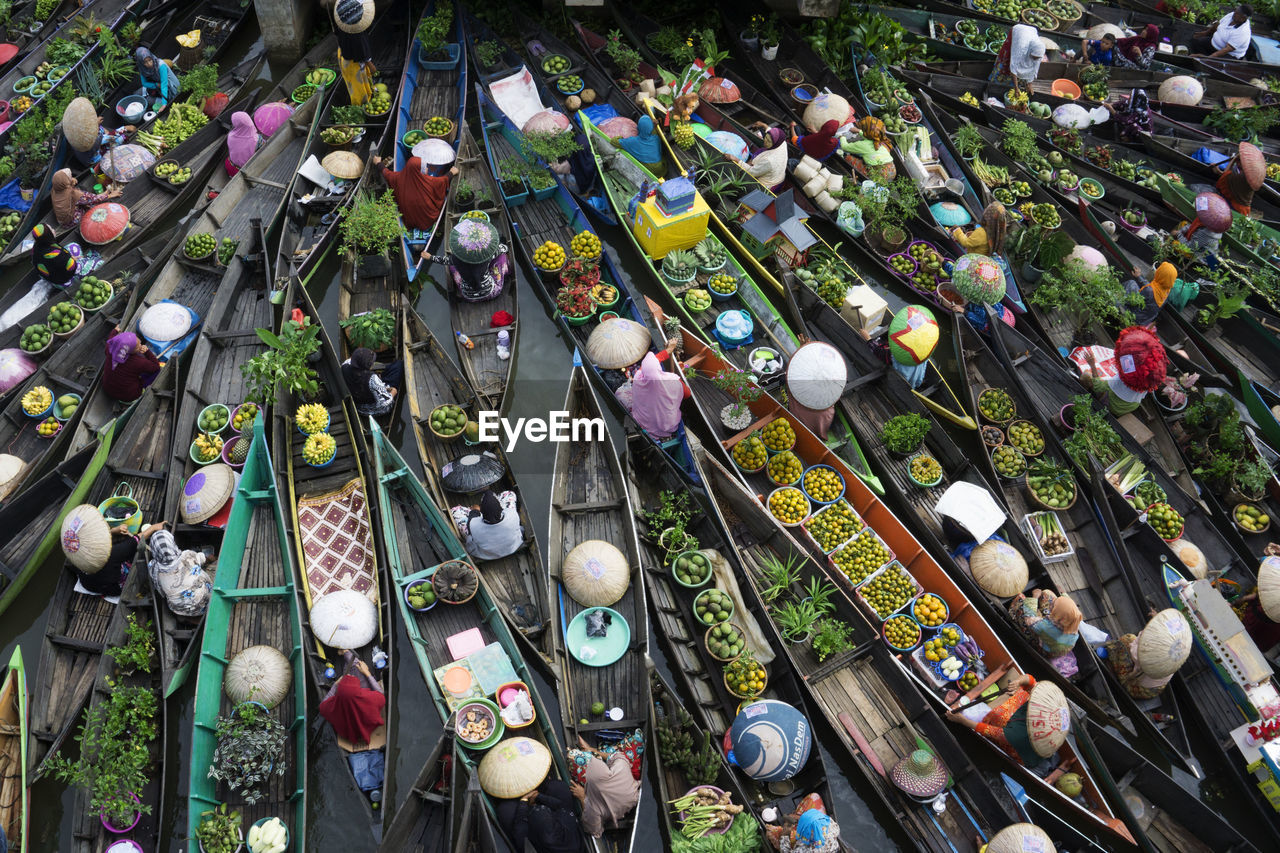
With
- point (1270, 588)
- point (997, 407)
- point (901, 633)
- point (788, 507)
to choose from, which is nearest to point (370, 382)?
point (788, 507)

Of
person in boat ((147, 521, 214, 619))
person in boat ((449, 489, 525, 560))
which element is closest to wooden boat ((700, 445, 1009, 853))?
person in boat ((449, 489, 525, 560))

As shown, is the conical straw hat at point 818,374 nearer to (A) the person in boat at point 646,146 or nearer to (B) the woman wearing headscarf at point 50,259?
(A) the person in boat at point 646,146

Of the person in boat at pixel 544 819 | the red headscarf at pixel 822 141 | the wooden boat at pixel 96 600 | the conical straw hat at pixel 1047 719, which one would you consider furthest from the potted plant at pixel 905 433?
the wooden boat at pixel 96 600

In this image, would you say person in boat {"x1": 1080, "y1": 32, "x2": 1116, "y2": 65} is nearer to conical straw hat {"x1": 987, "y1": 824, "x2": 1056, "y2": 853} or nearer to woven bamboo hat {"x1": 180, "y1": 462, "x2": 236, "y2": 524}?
conical straw hat {"x1": 987, "y1": 824, "x2": 1056, "y2": 853}

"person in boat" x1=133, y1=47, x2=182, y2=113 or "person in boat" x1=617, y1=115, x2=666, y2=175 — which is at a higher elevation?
"person in boat" x1=133, y1=47, x2=182, y2=113

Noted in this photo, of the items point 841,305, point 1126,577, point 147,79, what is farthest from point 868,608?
point 147,79

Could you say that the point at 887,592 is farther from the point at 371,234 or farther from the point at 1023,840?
the point at 371,234
